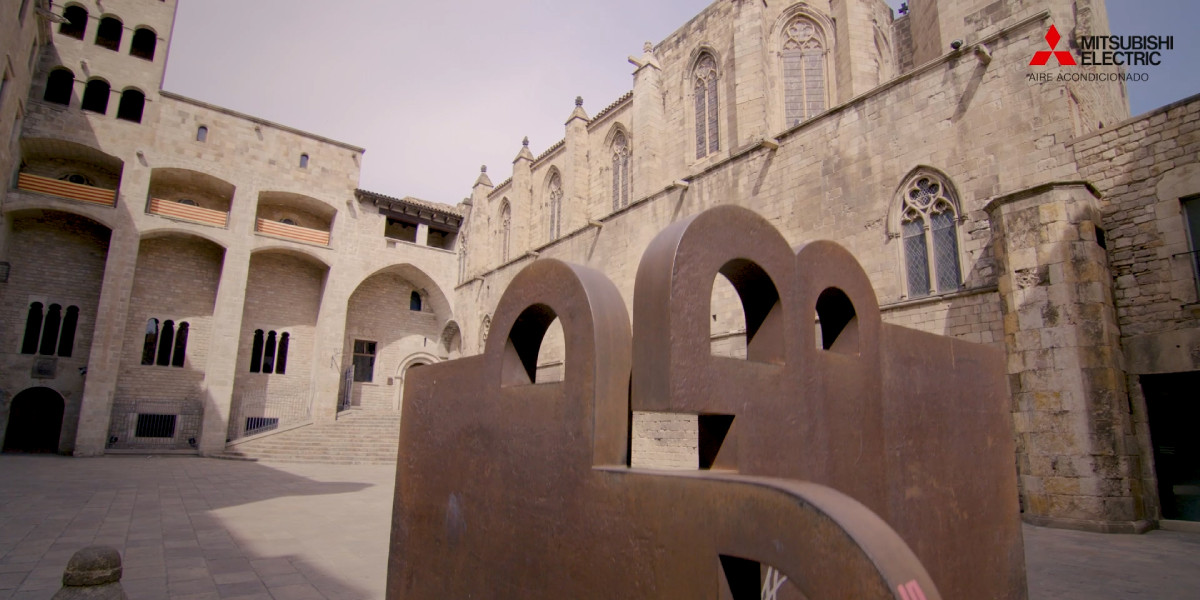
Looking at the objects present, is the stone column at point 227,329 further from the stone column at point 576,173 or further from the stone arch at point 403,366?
the stone column at point 576,173

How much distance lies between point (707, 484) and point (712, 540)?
0.15m

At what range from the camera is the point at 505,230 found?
27.2 metres

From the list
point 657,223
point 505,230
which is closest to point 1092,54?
point 657,223

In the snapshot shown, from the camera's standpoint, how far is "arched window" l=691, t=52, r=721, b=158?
1747cm

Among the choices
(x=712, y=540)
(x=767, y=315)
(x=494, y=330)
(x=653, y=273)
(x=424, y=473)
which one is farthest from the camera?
(x=424, y=473)

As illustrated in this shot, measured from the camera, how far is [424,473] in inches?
117

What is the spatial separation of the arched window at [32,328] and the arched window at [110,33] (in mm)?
9777

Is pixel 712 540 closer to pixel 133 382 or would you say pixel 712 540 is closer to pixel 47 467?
pixel 47 467

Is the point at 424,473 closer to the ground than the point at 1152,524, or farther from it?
farther from it

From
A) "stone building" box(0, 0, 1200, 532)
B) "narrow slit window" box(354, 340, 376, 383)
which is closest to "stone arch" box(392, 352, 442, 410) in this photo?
"stone building" box(0, 0, 1200, 532)

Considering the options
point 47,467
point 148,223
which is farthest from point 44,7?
point 47,467

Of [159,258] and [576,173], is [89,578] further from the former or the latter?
[159,258]

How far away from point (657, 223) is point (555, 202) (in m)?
9.57

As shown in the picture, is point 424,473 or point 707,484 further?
point 424,473
